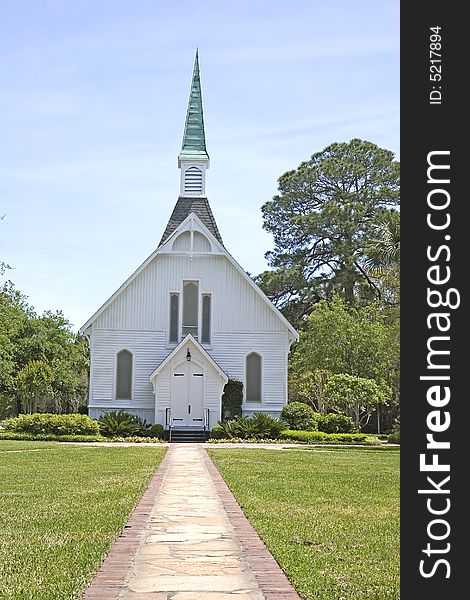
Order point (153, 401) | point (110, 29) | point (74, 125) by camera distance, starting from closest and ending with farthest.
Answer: point (110, 29) → point (74, 125) → point (153, 401)

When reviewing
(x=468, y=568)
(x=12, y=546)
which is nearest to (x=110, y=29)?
(x=12, y=546)

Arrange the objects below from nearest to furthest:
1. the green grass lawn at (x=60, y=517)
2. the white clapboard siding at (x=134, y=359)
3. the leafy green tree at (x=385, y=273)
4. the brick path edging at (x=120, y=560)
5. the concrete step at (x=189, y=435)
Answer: the brick path edging at (x=120, y=560) < the green grass lawn at (x=60, y=517) < the concrete step at (x=189, y=435) < the white clapboard siding at (x=134, y=359) < the leafy green tree at (x=385, y=273)

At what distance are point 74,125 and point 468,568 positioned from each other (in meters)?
13.0

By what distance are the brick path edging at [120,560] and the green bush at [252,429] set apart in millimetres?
20903

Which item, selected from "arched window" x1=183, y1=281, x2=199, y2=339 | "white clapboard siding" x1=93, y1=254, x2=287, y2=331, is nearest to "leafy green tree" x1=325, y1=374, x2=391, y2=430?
"white clapboard siding" x1=93, y1=254, x2=287, y2=331

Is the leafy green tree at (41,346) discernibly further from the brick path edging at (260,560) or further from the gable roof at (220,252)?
the brick path edging at (260,560)

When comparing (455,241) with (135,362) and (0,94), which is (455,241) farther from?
(135,362)

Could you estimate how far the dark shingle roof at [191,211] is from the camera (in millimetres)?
36125

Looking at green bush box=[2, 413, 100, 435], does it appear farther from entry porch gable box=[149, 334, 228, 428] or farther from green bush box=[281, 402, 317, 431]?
green bush box=[281, 402, 317, 431]

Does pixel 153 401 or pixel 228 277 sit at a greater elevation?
pixel 228 277

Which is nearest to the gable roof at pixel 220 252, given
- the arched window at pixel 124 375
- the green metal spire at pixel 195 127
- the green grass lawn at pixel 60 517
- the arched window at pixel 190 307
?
the arched window at pixel 190 307

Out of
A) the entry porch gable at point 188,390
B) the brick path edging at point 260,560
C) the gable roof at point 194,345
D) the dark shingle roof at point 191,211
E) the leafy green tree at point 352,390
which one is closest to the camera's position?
the brick path edging at point 260,560

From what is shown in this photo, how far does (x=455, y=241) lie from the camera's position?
423 centimetres

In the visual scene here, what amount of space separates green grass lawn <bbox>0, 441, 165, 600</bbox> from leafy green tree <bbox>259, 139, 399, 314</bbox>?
3426 cm
